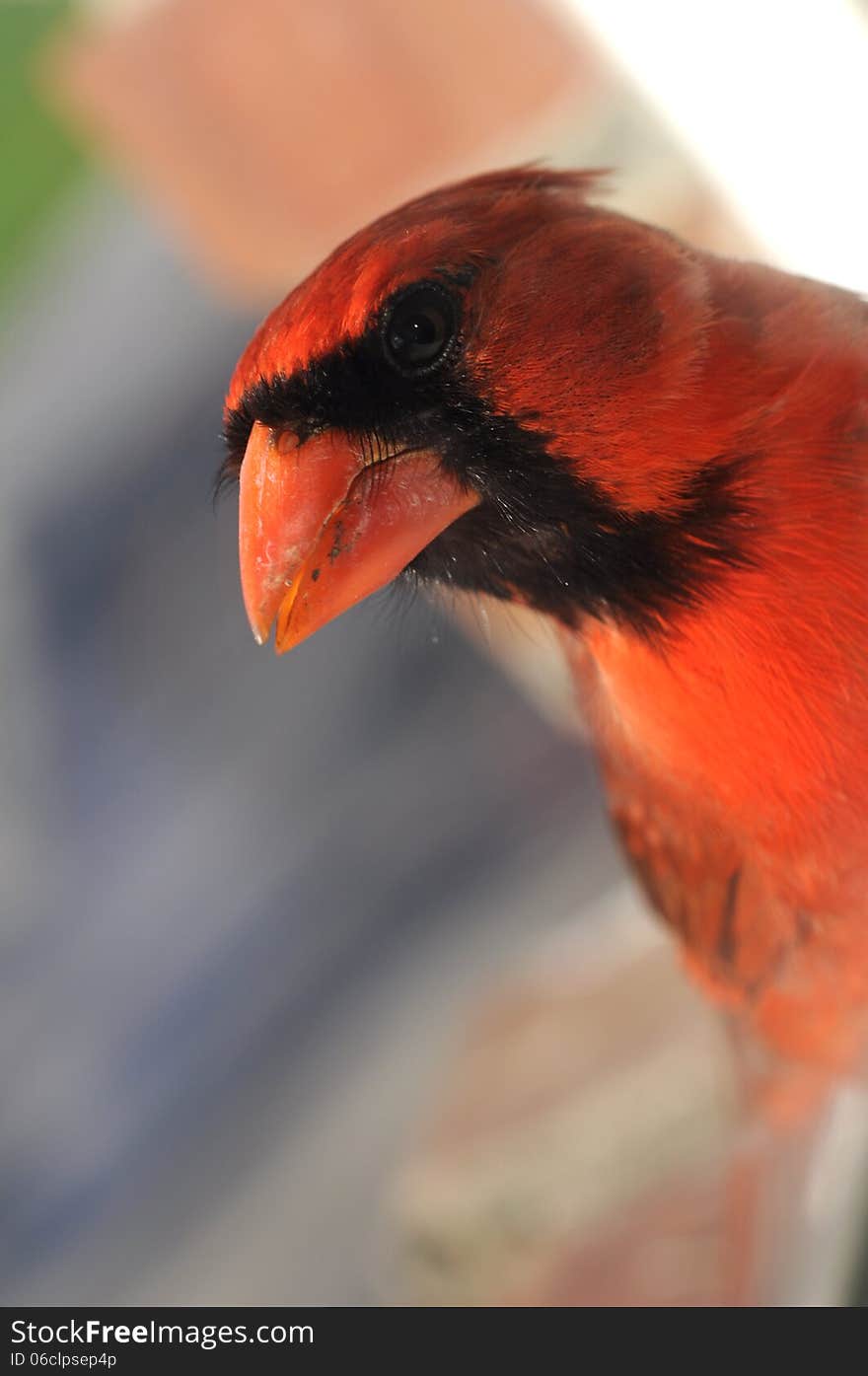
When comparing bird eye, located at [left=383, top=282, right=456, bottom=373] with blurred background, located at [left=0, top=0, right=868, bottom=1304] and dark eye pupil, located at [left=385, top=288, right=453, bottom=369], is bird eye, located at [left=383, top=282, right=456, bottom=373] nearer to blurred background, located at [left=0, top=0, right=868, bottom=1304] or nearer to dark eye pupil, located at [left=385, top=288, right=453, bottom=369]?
dark eye pupil, located at [left=385, top=288, right=453, bottom=369]

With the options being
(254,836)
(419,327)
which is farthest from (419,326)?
(254,836)

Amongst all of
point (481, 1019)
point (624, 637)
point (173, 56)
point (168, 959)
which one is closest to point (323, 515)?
point (624, 637)

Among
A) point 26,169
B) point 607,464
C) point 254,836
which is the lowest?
point 254,836

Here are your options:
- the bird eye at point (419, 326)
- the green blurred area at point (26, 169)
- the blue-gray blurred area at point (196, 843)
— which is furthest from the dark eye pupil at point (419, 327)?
the green blurred area at point (26, 169)

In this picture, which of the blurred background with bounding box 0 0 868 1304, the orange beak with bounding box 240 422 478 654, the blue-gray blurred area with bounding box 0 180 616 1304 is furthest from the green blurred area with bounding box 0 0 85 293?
the orange beak with bounding box 240 422 478 654

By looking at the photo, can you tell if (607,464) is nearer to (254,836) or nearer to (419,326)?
(419,326)

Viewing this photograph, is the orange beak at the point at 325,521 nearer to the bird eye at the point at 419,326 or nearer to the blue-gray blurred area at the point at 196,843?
the bird eye at the point at 419,326
